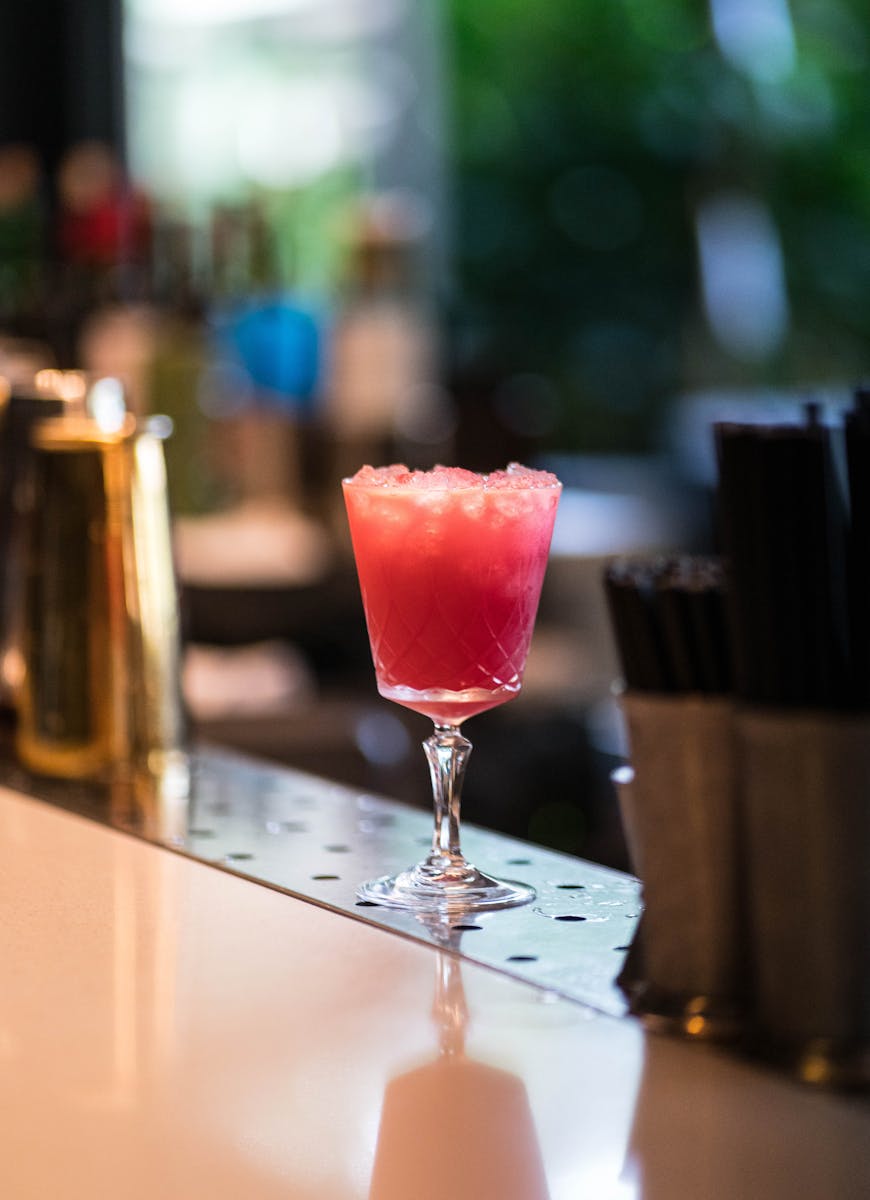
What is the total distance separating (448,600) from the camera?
90cm

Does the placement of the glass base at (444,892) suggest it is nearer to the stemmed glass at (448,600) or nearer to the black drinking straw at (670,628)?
the stemmed glass at (448,600)

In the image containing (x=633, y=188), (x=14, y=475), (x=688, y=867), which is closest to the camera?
(x=688, y=867)

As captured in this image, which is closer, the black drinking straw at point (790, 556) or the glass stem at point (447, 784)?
the black drinking straw at point (790, 556)

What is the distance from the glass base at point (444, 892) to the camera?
2.90ft

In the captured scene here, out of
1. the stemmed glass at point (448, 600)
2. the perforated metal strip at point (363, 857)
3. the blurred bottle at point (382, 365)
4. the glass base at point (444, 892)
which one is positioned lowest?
the perforated metal strip at point (363, 857)

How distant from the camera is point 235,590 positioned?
2.82 meters

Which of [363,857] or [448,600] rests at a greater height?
[448,600]

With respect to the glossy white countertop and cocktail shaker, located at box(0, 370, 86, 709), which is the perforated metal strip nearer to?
the glossy white countertop

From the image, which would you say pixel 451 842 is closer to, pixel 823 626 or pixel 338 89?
pixel 823 626

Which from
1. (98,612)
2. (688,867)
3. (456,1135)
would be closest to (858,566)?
(688,867)

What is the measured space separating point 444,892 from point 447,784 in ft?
0.18

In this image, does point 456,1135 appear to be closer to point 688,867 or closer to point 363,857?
point 688,867

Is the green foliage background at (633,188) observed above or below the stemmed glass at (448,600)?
above

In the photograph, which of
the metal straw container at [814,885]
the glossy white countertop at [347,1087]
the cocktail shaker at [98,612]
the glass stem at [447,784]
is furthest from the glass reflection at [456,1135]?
the cocktail shaker at [98,612]
